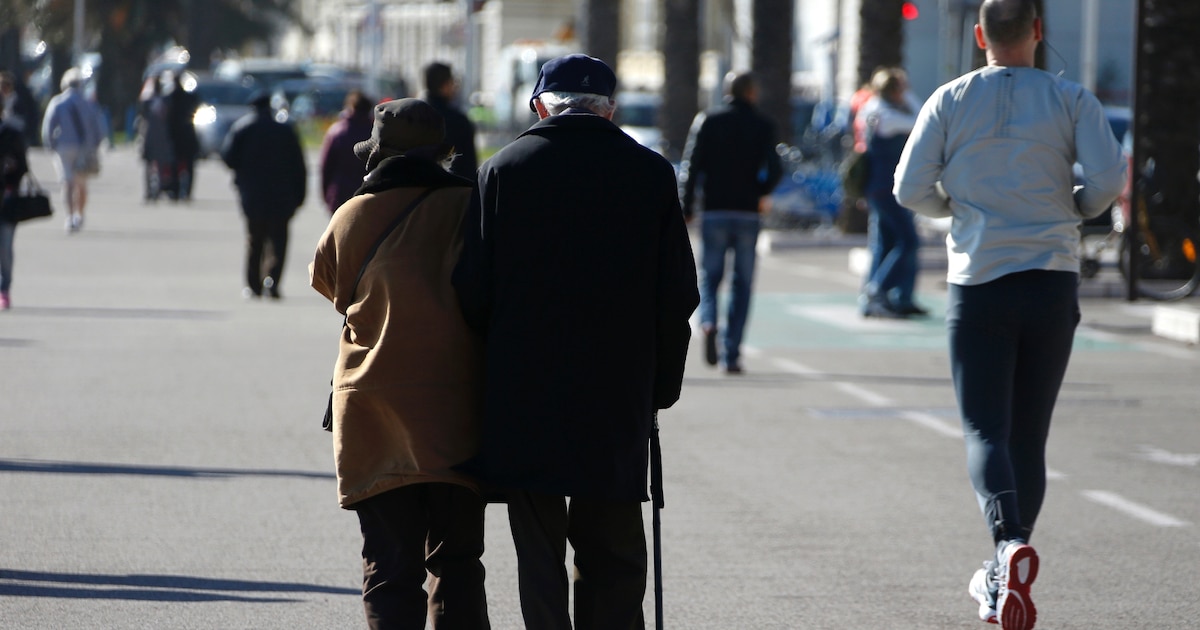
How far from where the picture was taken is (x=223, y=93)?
139 feet

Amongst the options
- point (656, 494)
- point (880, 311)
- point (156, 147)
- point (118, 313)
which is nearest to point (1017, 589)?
point (656, 494)

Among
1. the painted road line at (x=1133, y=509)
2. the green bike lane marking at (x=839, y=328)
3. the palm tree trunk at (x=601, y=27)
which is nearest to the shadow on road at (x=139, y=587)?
the painted road line at (x=1133, y=509)

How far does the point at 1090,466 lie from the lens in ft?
29.0

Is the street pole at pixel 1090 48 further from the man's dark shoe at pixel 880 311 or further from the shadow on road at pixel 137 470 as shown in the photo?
the shadow on road at pixel 137 470

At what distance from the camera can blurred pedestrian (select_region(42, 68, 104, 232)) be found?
73.9ft

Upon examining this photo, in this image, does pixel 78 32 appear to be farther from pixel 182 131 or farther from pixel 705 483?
pixel 705 483

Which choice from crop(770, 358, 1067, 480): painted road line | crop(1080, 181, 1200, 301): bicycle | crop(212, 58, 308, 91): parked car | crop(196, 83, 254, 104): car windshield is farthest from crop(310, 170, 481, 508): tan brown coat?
crop(212, 58, 308, 91): parked car

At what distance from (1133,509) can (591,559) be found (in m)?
3.87

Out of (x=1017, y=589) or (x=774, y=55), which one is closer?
(x=1017, y=589)

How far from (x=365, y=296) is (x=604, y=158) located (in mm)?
695

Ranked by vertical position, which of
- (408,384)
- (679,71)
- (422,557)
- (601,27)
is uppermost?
(601,27)

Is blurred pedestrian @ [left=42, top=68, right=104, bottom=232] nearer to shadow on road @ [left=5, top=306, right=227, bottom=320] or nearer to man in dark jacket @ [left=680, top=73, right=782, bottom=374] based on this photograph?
shadow on road @ [left=5, top=306, right=227, bottom=320]

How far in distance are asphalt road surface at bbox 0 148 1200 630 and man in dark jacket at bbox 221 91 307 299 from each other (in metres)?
1.03

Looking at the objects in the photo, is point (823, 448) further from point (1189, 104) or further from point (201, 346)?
point (1189, 104)
